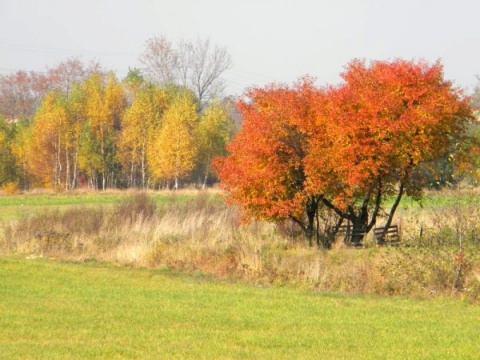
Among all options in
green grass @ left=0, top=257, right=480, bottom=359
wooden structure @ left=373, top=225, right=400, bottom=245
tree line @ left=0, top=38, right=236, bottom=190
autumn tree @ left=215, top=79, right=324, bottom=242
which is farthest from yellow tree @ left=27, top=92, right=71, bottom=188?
green grass @ left=0, top=257, right=480, bottom=359

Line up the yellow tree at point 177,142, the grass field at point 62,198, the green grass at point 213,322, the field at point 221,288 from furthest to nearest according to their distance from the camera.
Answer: the yellow tree at point 177,142
the grass field at point 62,198
the field at point 221,288
the green grass at point 213,322

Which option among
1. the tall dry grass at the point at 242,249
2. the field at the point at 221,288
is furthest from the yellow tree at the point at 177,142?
the field at the point at 221,288

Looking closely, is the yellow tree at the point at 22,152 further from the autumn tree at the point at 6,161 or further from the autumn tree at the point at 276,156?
the autumn tree at the point at 276,156

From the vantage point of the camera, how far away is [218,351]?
1153 cm

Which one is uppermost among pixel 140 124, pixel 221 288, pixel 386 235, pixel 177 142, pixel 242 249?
pixel 140 124

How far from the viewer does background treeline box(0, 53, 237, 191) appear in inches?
2837

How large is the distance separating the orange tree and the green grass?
668 centimetres

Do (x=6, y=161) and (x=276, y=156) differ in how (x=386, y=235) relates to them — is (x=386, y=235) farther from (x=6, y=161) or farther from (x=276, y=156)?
(x=6, y=161)

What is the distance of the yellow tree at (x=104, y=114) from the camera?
77.4 meters

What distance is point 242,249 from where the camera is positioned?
25.5 m

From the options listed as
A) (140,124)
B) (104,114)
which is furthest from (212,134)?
(104,114)

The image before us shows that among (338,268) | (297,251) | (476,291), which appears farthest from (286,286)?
(297,251)

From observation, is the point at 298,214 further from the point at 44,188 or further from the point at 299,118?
the point at 44,188

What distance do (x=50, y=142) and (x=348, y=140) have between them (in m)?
57.4
